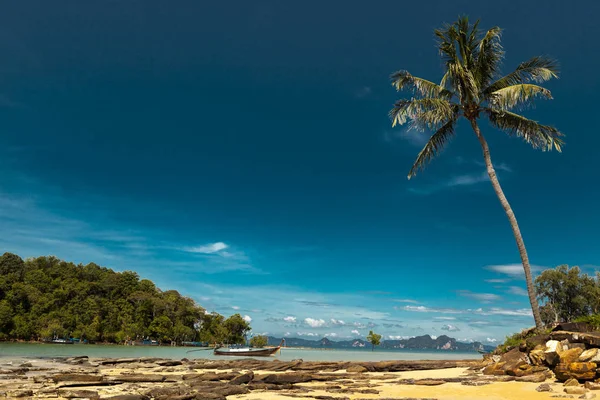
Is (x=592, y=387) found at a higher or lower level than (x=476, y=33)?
lower

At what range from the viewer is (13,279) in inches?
3649

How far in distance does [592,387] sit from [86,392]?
1489 cm

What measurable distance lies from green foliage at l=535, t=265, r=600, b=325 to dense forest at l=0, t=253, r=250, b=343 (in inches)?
3458

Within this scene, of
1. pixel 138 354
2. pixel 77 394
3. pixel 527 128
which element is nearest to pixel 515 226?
pixel 527 128

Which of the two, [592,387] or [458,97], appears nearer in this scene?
[592,387]

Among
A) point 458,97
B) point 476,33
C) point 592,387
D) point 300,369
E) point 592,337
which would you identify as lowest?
point 300,369

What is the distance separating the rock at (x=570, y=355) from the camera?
11711 mm

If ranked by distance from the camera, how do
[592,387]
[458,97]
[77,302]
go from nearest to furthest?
[592,387] → [458,97] → [77,302]

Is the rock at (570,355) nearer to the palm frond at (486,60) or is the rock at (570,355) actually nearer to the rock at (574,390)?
the rock at (574,390)

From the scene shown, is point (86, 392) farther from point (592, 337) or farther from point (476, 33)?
point (476, 33)

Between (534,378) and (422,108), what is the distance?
46.8 feet

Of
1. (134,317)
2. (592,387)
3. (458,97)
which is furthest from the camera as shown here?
(134,317)

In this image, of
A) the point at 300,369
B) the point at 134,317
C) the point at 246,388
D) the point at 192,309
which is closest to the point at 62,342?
the point at 134,317

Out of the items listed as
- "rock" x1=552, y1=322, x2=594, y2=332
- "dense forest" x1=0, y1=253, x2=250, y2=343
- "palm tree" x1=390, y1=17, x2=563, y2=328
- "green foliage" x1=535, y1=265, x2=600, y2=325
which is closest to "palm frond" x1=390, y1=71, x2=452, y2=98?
"palm tree" x1=390, y1=17, x2=563, y2=328
